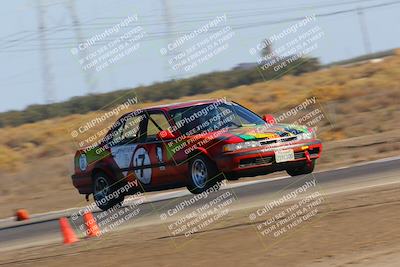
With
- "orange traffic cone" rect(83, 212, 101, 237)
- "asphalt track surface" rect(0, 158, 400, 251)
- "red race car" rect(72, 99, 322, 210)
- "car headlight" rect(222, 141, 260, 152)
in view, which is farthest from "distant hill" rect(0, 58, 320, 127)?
"orange traffic cone" rect(83, 212, 101, 237)

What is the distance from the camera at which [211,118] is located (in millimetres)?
13867

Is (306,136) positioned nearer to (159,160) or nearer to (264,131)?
(264,131)

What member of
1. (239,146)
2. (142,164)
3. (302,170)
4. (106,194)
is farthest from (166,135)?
(302,170)

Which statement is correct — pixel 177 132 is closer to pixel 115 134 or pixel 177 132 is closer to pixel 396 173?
pixel 115 134

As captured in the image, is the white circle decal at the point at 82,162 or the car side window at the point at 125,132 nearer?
the car side window at the point at 125,132

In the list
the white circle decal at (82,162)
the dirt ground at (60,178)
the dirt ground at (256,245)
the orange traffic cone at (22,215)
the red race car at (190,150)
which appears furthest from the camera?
the dirt ground at (60,178)

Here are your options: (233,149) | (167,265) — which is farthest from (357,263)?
(233,149)

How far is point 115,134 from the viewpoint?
48.2 ft

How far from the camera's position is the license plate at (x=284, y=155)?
13.3 meters

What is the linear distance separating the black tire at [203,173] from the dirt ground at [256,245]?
1.66 meters

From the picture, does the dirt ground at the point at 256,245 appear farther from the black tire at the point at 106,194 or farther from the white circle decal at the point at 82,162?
the white circle decal at the point at 82,162

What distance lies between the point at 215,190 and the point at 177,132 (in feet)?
3.60

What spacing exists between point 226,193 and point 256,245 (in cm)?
521

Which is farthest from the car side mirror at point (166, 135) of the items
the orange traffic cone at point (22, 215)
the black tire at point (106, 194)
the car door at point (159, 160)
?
the orange traffic cone at point (22, 215)
